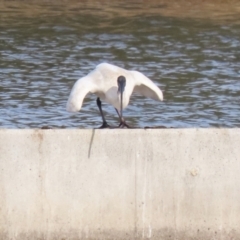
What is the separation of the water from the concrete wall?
4.18m

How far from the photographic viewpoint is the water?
12.8 meters

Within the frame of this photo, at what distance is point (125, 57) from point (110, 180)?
9648mm

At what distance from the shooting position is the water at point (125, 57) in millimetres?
12773

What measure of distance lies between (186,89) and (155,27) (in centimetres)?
599

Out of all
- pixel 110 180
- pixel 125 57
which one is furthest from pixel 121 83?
pixel 125 57

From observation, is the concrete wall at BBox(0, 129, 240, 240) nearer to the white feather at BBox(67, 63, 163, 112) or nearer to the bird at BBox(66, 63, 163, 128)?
the bird at BBox(66, 63, 163, 128)

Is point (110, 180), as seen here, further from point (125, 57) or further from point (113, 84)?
point (125, 57)

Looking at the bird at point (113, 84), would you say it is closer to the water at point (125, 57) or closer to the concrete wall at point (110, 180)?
the concrete wall at point (110, 180)

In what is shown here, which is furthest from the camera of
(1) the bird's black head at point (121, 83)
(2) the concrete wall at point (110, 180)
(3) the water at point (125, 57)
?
(3) the water at point (125, 57)

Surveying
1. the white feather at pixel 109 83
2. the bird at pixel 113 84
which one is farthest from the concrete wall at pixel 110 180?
the white feather at pixel 109 83

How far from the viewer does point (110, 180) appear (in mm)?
7738

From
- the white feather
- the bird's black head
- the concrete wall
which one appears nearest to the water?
the white feather

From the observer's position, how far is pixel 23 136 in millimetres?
7699

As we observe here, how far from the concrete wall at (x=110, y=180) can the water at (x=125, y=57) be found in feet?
13.7
